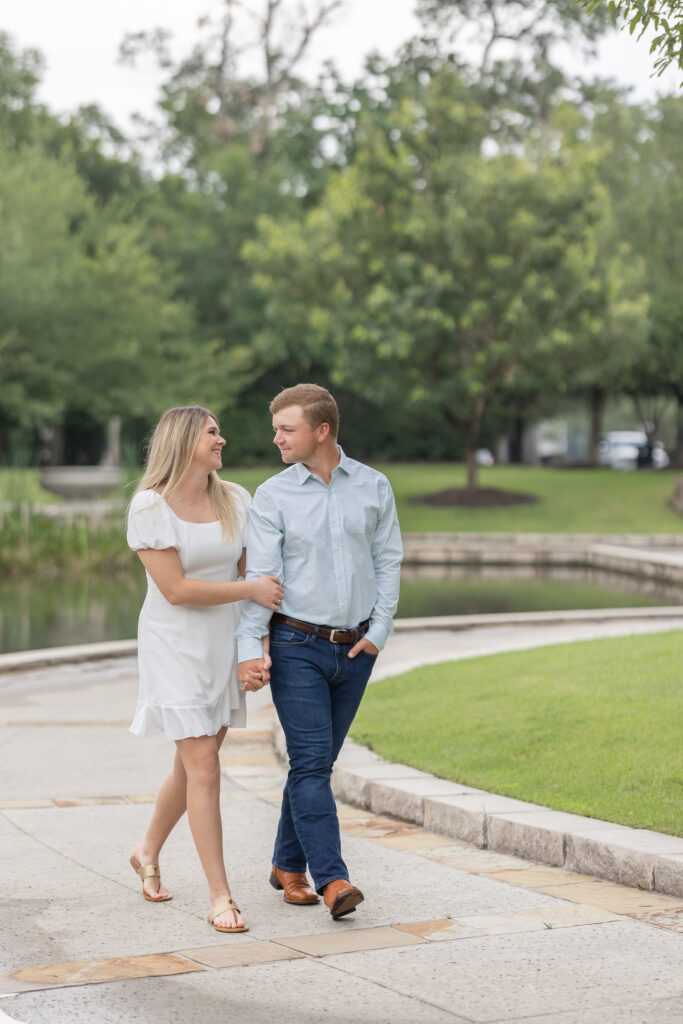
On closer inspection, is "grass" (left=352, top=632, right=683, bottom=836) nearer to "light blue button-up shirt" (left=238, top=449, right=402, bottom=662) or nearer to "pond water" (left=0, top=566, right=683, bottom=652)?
"light blue button-up shirt" (left=238, top=449, right=402, bottom=662)

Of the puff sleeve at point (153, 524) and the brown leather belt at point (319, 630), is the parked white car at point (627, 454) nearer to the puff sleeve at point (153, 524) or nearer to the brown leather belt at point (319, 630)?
the brown leather belt at point (319, 630)

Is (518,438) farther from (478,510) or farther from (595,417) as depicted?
(478,510)

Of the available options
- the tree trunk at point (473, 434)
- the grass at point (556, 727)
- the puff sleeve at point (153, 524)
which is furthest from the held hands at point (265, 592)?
the tree trunk at point (473, 434)

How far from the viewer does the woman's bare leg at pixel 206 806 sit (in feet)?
16.1

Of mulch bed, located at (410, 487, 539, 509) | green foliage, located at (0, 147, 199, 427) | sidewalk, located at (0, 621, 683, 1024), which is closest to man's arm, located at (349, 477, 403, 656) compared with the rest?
sidewalk, located at (0, 621, 683, 1024)

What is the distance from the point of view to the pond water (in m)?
16.0

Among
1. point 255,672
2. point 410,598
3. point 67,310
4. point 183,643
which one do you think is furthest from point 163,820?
point 67,310

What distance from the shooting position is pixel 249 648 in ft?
15.8

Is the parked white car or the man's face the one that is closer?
the man's face

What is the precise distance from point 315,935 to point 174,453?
1782 mm

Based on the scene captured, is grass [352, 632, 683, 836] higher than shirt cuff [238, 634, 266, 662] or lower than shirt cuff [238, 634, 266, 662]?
lower

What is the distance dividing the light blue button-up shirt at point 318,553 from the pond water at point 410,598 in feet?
33.0

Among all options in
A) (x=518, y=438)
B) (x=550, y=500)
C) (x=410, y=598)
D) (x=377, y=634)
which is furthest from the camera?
(x=518, y=438)

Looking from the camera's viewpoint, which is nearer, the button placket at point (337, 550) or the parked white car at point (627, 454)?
the button placket at point (337, 550)
